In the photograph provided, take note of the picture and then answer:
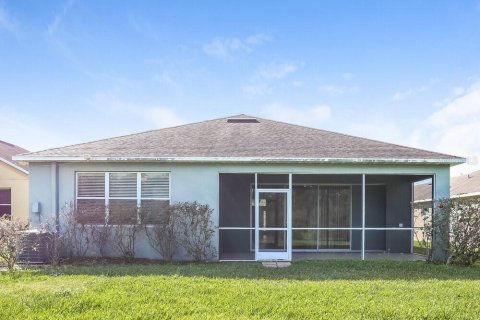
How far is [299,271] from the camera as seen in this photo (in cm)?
989

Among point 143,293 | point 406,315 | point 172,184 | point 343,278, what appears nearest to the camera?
point 406,315

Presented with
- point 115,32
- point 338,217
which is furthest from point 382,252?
point 115,32

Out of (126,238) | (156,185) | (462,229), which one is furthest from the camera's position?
(156,185)

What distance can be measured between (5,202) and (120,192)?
11.5m

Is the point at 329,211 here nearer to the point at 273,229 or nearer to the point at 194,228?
the point at 273,229

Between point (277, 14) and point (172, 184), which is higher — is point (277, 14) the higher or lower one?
the higher one

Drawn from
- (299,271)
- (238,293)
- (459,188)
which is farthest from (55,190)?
(459,188)

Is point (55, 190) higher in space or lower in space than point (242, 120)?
lower

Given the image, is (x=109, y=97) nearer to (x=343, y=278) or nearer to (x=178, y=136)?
(x=178, y=136)

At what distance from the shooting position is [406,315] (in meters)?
6.15

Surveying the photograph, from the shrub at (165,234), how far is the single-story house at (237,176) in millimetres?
425

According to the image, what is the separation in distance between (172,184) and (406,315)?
765cm

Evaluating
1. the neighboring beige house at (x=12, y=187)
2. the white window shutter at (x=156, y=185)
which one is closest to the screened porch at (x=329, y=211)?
the white window shutter at (x=156, y=185)

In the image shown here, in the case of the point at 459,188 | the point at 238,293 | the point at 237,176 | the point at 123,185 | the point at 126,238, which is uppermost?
the point at 237,176
